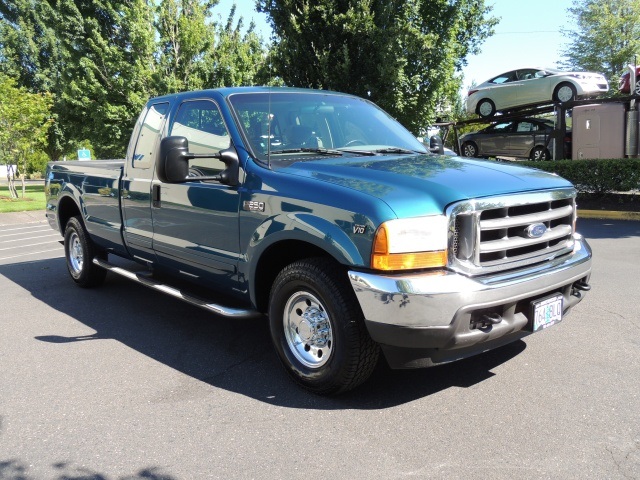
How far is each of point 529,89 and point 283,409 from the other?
14465 mm

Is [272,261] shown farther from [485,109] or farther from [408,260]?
[485,109]

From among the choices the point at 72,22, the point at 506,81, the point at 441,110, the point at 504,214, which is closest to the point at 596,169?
the point at 506,81

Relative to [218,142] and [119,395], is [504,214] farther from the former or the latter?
[119,395]

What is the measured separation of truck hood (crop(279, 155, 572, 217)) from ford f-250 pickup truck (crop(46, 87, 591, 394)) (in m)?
0.01

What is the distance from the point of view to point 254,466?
288cm

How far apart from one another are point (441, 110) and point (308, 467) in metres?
19.6

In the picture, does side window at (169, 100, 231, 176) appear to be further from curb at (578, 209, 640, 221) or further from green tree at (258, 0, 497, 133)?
green tree at (258, 0, 497, 133)

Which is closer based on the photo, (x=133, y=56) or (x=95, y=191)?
(x=95, y=191)

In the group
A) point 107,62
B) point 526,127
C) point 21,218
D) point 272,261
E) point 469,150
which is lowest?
point 21,218

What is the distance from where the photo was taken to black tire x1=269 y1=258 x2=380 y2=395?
3346 mm

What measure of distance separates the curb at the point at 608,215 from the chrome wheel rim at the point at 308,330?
10.1 meters

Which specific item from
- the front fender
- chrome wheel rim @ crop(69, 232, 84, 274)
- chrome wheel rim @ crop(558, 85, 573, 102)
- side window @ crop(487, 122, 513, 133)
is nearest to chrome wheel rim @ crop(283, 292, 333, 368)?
the front fender

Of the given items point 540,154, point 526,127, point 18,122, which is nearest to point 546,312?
point 540,154

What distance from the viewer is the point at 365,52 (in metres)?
16.1
